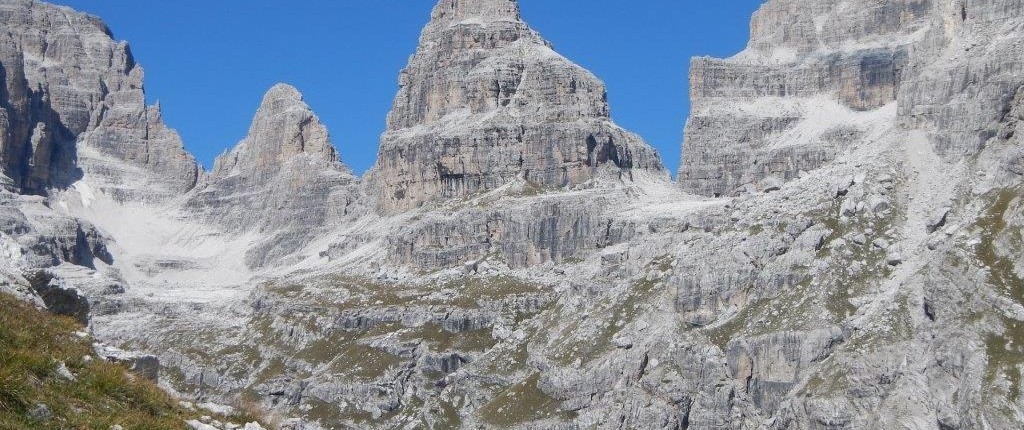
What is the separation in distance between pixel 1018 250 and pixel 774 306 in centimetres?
3258

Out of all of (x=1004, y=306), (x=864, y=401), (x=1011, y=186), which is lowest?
(x=864, y=401)

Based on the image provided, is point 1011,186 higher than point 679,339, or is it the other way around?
point 1011,186

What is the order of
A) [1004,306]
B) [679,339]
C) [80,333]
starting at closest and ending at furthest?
[80,333]
[1004,306]
[679,339]

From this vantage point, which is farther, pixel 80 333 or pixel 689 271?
pixel 689 271

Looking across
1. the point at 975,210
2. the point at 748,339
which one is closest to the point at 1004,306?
the point at 975,210

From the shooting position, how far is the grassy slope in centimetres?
3091

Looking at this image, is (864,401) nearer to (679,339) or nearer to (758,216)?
(679,339)

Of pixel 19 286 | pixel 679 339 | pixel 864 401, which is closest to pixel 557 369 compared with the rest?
pixel 679 339

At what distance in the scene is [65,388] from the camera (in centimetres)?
3322

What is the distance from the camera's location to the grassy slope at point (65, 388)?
30906 millimetres

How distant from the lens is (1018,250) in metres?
152

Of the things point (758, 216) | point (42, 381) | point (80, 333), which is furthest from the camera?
point (758, 216)

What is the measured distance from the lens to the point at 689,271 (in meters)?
192

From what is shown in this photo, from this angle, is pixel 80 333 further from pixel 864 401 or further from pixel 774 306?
pixel 774 306
